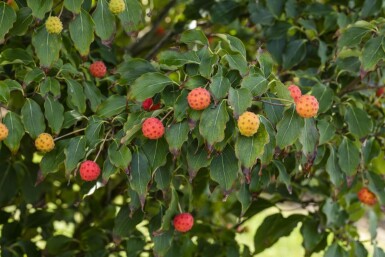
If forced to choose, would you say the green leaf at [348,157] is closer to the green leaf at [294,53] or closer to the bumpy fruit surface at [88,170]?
the green leaf at [294,53]

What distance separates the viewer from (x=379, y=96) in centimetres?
250

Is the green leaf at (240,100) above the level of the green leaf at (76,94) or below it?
above

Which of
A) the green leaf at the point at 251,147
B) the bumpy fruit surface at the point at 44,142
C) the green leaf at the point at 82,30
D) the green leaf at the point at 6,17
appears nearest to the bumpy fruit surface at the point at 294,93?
the green leaf at the point at 251,147

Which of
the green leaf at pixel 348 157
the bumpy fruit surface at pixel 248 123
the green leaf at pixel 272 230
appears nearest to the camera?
the bumpy fruit surface at pixel 248 123

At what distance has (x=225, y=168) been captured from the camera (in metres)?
1.68

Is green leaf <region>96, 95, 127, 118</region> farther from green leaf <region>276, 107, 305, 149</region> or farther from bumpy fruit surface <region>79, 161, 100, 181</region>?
green leaf <region>276, 107, 305, 149</region>

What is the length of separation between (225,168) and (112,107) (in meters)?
0.37

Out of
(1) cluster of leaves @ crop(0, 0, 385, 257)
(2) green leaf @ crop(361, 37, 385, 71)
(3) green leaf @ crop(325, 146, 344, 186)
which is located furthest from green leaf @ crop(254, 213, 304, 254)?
(2) green leaf @ crop(361, 37, 385, 71)

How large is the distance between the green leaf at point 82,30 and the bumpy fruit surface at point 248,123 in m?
0.52

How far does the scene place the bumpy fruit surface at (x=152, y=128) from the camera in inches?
62.6

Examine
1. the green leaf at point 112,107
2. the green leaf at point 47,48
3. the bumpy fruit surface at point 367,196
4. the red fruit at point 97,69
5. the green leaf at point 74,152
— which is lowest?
the bumpy fruit surface at point 367,196

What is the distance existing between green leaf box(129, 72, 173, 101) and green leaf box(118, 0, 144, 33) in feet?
0.64

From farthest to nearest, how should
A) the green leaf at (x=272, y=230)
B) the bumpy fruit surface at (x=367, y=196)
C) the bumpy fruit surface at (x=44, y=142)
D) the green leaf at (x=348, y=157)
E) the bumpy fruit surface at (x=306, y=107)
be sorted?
the green leaf at (x=272, y=230)
the bumpy fruit surface at (x=367, y=196)
the green leaf at (x=348, y=157)
the bumpy fruit surface at (x=44, y=142)
the bumpy fruit surface at (x=306, y=107)

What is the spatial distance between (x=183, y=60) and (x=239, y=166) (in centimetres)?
30
